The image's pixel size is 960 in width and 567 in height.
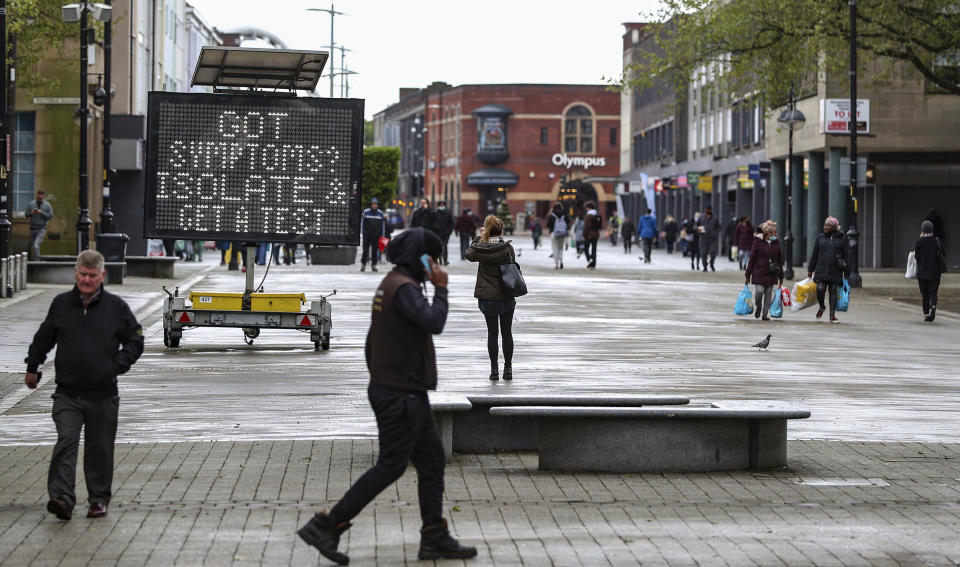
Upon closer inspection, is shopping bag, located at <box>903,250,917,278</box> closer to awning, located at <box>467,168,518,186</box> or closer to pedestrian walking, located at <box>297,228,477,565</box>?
pedestrian walking, located at <box>297,228,477,565</box>

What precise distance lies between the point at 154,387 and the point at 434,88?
13400 cm

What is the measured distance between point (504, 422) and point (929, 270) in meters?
17.2

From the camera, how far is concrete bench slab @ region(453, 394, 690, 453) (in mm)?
11172

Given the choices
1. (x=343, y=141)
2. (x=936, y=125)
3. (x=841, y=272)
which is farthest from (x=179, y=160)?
(x=936, y=125)

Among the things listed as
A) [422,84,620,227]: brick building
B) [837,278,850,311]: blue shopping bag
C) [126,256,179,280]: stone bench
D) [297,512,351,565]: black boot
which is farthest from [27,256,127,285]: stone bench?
[422,84,620,227]: brick building

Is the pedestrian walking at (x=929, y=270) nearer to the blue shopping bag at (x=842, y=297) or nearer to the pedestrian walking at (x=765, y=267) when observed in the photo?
the blue shopping bag at (x=842, y=297)

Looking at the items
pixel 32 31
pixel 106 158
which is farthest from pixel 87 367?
pixel 106 158

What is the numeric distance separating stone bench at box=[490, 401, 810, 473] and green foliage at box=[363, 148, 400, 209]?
9871 cm

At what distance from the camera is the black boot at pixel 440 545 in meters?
7.79

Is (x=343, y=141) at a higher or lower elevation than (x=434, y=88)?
lower

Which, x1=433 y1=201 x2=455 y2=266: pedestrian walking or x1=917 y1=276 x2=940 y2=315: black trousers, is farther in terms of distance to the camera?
x1=433 y1=201 x2=455 y2=266: pedestrian walking

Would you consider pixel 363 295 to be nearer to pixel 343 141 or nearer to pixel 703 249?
pixel 343 141

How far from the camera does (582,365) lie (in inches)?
703

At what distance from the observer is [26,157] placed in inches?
1772
